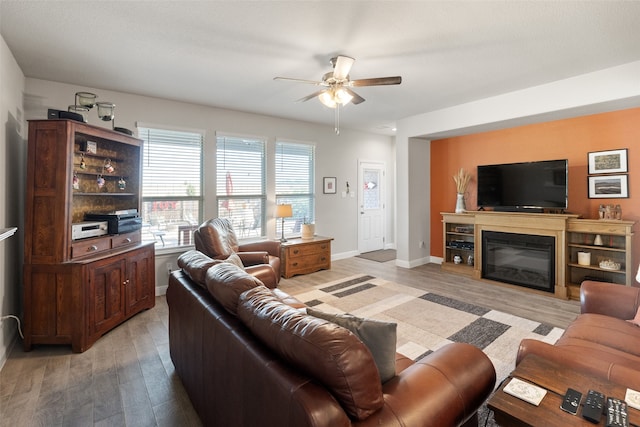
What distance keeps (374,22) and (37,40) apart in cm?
286

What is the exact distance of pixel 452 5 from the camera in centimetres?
221

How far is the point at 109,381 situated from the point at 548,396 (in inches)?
108

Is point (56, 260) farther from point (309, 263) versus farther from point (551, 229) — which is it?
point (551, 229)

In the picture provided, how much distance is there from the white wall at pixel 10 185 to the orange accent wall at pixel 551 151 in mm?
5955

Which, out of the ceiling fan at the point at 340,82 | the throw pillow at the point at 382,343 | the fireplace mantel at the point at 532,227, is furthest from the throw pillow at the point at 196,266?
the fireplace mantel at the point at 532,227

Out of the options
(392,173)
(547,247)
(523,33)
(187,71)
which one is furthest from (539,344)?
(392,173)

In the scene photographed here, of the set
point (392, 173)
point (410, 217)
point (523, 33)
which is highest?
point (523, 33)

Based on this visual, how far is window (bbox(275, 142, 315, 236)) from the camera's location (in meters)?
5.56

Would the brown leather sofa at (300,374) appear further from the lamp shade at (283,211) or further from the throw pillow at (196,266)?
the lamp shade at (283,211)

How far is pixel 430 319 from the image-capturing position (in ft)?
11.0

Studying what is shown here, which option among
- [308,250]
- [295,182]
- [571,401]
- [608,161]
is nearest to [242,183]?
[295,182]

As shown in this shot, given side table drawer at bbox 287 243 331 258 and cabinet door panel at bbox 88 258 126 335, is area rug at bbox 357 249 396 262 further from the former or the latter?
cabinet door panel at bbox 88 258 126 335

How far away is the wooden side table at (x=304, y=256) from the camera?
4.97 metres

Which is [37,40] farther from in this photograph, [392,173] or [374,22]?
[392,173]
